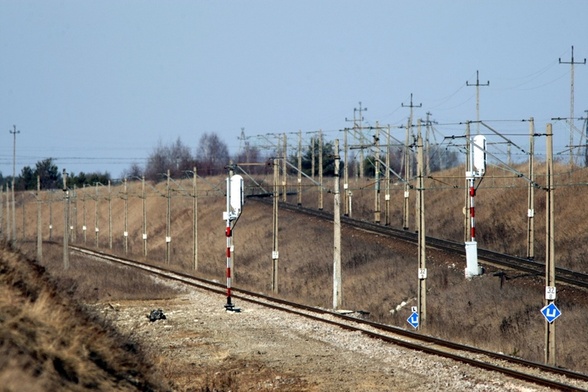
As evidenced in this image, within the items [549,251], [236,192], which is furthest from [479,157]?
[549,251]

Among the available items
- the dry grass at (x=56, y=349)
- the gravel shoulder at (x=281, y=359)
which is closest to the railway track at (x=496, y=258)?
the gravel shoulder at (x=281, y=359)

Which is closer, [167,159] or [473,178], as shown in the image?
[473,178]

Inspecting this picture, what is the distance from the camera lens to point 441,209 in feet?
231

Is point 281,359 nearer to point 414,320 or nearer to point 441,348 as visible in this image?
point 441,348

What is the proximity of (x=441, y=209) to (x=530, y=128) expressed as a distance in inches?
1046

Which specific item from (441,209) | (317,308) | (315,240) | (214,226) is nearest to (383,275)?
(317,308)

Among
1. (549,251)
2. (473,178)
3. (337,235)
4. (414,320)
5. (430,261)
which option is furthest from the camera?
(430,261)

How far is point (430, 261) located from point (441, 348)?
73.1ft

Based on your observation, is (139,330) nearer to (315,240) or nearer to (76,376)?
(76,376)

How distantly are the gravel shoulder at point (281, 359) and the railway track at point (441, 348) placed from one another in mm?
318

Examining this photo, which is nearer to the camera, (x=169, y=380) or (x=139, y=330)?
(x=169, y=380)

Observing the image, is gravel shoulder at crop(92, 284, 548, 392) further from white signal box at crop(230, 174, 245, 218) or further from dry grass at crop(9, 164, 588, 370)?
white signal box at crop(230, 174, 245, 218)

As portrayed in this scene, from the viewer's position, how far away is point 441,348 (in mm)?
23109

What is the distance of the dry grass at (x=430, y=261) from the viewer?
31.2 m
